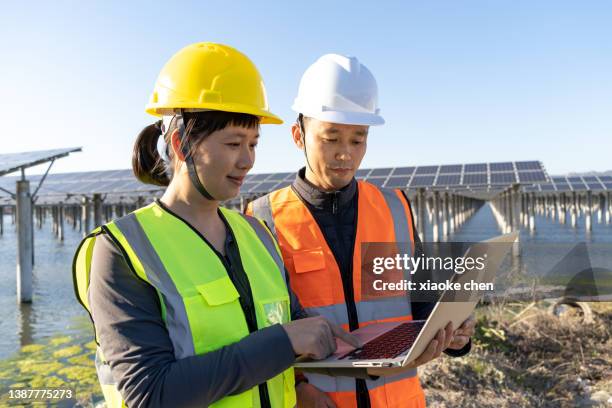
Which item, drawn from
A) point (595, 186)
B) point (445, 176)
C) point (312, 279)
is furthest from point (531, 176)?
point (312, 279)

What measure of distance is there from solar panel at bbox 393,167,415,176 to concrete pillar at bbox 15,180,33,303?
41.1 feet

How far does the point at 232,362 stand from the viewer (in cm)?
121

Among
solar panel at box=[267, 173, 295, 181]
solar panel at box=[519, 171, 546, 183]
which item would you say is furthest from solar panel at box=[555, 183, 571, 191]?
solar panel at box=[267, 173, 295, 181]

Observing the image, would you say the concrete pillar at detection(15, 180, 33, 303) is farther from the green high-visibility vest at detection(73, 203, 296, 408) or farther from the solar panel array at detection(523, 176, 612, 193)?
the solar panel array at detection(523, 176, 612, 193)

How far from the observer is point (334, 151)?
7.06ft

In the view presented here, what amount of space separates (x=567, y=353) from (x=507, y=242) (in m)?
4.93

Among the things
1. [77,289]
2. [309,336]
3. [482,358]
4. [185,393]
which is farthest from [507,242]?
[482,358]

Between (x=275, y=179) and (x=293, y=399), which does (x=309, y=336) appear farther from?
(x=275, y=179)

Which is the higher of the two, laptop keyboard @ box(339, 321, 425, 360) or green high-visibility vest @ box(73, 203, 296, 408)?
green high-visibility vest @ box(73, 203, 296, 408)

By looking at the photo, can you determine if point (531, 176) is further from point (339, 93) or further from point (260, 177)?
point (339, 93)

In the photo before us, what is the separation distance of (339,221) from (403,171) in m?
18.0

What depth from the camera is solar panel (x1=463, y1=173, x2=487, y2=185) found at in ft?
58.1

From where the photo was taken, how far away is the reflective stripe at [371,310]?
198cm

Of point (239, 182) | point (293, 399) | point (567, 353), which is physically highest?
point (239, 182)
